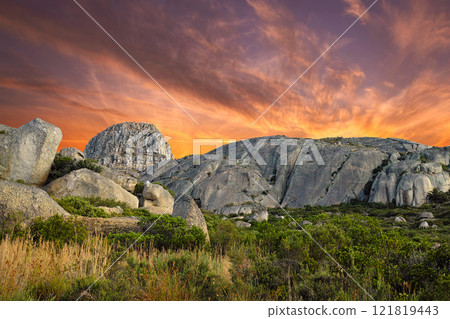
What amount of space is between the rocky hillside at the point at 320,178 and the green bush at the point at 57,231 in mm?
51220

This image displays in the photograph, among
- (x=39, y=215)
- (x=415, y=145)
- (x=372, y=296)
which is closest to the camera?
(x=372, y=296)

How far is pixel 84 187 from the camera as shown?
21156 millimetres

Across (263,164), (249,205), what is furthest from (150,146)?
(249,205)

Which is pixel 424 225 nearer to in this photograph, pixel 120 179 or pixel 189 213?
pixel 189 213

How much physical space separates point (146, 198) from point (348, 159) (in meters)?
58.3

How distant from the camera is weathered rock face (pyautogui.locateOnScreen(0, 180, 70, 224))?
9.94 m

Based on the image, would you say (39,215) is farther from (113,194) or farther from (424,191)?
(424,191)

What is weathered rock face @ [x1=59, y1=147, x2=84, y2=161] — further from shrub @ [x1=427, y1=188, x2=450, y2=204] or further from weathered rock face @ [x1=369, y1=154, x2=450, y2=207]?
shrub @ [x1=427, y1=188, x2=450, y2=204]

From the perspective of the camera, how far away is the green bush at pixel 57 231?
864 cm

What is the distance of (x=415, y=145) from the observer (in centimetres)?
8525

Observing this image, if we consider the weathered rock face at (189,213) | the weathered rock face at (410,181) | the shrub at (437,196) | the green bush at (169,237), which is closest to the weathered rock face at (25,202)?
the green bush at (169,237)

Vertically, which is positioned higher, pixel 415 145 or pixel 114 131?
pixel 114 131
